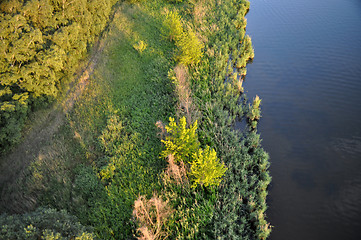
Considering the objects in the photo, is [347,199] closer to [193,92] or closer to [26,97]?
[193,92]

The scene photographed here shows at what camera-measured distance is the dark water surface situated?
384 inches

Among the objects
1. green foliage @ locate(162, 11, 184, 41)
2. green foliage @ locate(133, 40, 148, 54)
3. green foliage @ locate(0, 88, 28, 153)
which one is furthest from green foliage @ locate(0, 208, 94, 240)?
green foliage @ locate(162, 11, 184, 41)

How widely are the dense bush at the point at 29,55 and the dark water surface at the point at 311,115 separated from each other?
12830mm

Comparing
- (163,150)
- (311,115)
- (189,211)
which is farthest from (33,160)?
(311,115)

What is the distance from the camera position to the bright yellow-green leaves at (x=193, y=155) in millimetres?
9117

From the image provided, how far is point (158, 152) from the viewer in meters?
11.5

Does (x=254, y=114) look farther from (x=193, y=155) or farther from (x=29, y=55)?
(x=29, y=55)

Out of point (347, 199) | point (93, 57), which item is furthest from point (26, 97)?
point (347, 199)

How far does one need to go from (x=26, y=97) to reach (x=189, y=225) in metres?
10.6

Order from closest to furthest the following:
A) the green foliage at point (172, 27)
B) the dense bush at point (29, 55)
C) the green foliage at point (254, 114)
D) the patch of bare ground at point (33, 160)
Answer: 1. the patch of bare ground at point (33, 160)
2. the dense bush at point (29, 55)
3. the green foliage at point (254, 114)
4. the green foliage at point (172, 27)

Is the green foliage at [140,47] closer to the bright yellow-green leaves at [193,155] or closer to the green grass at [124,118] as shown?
the green grass at [124,118]

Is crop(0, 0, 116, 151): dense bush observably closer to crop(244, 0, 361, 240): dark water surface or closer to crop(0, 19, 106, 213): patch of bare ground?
crop(0, 19, 106, 213): patch of bare ground

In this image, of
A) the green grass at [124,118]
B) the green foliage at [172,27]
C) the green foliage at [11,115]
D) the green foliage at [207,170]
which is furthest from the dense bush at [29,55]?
the green foliage at [207,170]

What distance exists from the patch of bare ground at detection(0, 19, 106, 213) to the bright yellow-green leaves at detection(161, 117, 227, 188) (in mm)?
5360
